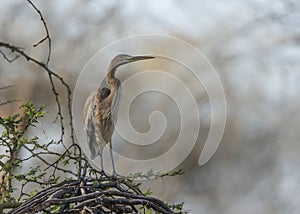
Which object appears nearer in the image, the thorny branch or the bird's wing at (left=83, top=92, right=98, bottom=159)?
the thorny branch

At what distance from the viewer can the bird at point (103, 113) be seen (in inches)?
69.9

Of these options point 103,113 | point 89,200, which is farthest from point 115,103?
point 89,200

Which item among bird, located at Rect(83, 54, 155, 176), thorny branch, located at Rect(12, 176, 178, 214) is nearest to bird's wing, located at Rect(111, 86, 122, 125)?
bird, located at Rect(83, 54, 155, 176)

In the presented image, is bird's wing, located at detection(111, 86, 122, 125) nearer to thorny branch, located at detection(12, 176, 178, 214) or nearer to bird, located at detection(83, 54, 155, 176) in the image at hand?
bird, located at detection(83, 54, 155, 176)

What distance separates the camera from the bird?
5.82 ft

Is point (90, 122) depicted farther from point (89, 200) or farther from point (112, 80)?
point (89, 200)

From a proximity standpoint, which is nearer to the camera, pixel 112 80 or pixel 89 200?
pixel 89 200

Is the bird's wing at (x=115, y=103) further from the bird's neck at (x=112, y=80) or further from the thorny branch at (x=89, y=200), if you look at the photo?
the thorny branch at (x=89, y=200)

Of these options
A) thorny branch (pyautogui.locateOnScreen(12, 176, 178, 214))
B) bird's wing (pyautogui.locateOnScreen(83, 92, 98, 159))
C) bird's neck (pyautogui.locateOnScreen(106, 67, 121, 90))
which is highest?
bird's neck (pyautogui.locateOnScreen(106, 67, 121, 90))

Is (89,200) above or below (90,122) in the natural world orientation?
below

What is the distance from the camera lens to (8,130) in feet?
3.47

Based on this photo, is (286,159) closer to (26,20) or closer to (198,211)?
(198,211)

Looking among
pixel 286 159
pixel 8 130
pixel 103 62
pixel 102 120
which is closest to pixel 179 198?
pixel 103 62

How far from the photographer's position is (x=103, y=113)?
1798 millimetres
